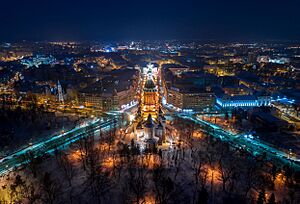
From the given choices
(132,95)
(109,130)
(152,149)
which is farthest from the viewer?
(132,95)

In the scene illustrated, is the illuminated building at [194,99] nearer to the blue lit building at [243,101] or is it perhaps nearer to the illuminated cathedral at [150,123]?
the blue lit building at [243,101]

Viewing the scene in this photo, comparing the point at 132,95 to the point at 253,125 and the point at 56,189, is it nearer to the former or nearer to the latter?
the point at 253,125

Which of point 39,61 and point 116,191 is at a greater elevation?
point 39,61

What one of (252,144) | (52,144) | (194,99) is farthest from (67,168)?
(194,99)

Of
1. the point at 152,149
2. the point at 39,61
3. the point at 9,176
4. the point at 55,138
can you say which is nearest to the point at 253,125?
the point at 152,149

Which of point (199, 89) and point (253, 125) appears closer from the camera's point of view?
point (253, 125)

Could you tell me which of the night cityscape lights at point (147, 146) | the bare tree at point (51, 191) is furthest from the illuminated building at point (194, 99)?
the bare tree at point (51, 191)

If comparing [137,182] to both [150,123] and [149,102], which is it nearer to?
[150,123]

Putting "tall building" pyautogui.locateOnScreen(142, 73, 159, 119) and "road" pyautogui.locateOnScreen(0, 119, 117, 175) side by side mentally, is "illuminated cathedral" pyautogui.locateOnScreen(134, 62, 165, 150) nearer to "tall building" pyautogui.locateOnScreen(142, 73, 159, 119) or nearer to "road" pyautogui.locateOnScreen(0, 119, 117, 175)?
"tall building" pyautogui.locateOnScreen(142, 73, 159, 119)
